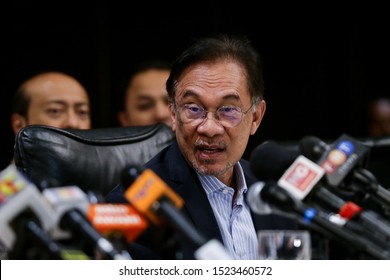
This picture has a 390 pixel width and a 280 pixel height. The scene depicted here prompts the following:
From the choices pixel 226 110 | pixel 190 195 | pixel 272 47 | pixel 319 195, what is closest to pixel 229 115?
pixel 226 110

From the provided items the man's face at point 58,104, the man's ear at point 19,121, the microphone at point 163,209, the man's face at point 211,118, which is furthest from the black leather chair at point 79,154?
the microphone at point 163,209

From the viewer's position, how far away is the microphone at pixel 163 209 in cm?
100

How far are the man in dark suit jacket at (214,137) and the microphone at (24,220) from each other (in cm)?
68

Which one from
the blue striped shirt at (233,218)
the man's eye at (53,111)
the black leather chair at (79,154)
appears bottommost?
the blue striped shirt at (233,218)

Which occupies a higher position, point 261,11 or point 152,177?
point 261,11

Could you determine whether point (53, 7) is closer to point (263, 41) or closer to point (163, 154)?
point (263, 41)

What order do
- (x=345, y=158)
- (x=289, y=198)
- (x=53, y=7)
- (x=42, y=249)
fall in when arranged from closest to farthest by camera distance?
(x=42, y=249), (x=289, y=198), (x=345, y=158), (x=53, y=7)

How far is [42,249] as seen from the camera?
96cm

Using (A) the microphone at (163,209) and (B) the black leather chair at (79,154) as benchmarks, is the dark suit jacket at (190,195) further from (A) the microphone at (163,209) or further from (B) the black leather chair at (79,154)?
(A) the microphone at (163,209)

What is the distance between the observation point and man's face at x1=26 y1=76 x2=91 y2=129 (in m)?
2.44

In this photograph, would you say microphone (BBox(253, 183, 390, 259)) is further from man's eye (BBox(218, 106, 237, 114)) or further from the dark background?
the dark background

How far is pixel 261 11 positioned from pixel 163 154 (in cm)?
251

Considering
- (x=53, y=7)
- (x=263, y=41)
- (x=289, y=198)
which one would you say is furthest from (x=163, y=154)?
(x=263, y=41)

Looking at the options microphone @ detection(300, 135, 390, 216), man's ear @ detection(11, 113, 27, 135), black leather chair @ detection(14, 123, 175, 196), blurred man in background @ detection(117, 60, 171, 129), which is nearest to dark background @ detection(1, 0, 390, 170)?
blurred man in background @ detection(117, 60, 171, 129)
